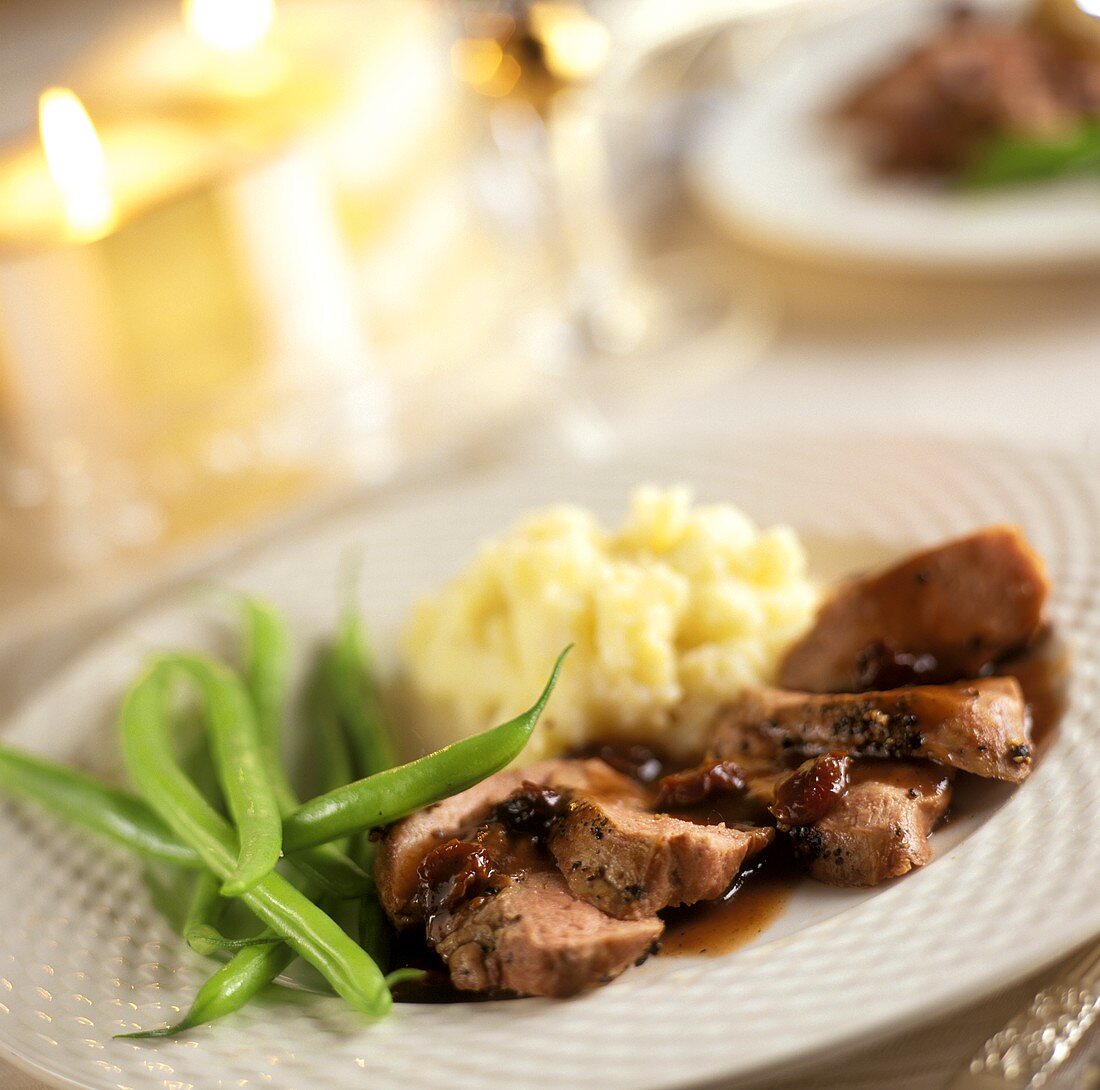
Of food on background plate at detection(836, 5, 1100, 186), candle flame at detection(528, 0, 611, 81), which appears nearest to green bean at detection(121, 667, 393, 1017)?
candle flame at detection(528, 0, 611, 81)

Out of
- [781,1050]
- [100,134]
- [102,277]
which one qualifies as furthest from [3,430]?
[781,1050]

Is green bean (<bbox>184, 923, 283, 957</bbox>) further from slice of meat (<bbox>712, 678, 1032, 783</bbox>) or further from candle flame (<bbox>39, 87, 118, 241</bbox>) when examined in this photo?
candle flame (<bbox>39, 87, 118, 241</bbox>)

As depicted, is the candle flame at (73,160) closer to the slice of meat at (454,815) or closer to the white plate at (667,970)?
the white plate at (667,970)

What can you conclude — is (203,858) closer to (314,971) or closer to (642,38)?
(314,971)

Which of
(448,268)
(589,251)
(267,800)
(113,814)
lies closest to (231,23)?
(448,268)

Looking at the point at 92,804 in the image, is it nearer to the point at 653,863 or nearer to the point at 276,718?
the point at 276,718
